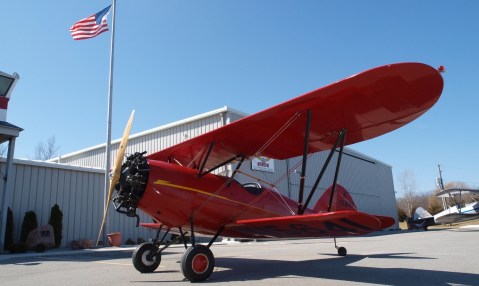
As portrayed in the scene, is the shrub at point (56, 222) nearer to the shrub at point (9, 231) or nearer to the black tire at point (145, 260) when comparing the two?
the shrub at point (9, 231)

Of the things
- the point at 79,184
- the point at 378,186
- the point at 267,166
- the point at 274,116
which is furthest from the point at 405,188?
Result: the point at 274,116

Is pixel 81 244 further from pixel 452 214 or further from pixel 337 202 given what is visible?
pixel 452 214

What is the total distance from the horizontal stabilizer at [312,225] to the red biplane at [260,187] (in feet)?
0.05

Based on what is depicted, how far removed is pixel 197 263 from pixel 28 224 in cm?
1207

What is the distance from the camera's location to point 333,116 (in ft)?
21.5

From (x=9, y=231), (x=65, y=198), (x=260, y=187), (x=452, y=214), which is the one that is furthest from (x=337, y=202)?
(x=452, y=214)

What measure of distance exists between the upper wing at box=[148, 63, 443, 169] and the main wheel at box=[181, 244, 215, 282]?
194 centimetres

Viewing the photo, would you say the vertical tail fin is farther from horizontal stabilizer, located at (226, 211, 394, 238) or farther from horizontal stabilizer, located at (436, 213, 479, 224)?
horizontal stabilizer, located at (436, 213, 479, 224)

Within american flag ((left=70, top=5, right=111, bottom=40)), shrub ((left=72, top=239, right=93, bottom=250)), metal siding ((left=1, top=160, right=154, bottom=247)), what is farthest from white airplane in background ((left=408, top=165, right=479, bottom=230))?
american flag ((left=70, top=5, right=111, bottom=40))

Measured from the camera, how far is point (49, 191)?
53.0ft

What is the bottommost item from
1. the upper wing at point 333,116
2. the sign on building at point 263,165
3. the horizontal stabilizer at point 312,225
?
the horizontal stabilizer at point 312,225

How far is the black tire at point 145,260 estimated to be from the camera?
675cm

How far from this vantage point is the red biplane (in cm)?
544

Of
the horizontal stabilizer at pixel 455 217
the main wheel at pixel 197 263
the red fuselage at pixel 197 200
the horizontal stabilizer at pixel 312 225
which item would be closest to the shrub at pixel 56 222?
the red fuselage at pixel 197 200
